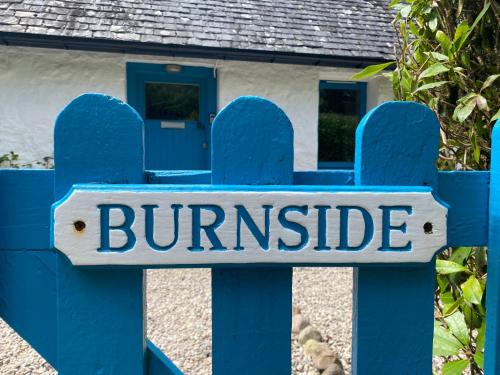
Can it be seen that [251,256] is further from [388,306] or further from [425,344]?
[425,344]

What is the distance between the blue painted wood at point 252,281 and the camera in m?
0.85

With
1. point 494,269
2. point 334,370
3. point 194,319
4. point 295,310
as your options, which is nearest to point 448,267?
point 494,269

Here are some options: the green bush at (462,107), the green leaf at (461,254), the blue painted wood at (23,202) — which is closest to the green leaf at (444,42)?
the green bush at (462,107)

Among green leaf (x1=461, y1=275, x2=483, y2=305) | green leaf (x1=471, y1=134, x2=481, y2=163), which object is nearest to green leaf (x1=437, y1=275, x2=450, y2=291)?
green leaf (x1=461, y1=275, x2=483, y2=305)

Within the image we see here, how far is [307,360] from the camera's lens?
251 centimetres

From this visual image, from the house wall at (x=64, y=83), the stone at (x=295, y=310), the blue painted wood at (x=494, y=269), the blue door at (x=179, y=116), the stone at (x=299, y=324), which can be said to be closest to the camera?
the blue painted wood at (x=494, y=269)

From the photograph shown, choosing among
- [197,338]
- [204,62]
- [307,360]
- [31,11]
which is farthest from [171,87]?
[307,360]

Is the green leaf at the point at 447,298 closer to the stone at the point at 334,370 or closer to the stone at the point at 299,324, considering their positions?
the stone at the point at 334,370

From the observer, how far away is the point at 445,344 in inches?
48.2

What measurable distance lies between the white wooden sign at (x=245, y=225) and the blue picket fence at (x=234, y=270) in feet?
0.17

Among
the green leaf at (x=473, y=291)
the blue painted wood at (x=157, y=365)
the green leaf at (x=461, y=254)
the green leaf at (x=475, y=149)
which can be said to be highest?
the green leaf at (x=475, y=149)

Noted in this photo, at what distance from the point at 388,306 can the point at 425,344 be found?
0.39ft

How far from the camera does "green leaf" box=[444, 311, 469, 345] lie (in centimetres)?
121

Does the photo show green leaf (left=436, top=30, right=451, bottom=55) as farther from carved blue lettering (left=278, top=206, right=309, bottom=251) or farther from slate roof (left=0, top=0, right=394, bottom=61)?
slate roof (left=0, top=0, right=394, bottom=61)
